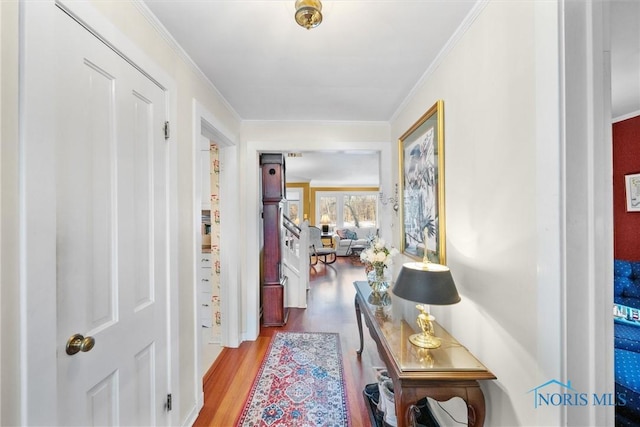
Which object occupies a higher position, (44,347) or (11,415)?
(44,347)

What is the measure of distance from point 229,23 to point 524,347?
78.6 inches

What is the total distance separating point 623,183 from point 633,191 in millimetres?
129

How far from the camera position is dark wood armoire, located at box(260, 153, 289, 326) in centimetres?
321

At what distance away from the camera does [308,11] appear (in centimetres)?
113

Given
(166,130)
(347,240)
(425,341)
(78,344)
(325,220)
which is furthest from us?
(325,220)

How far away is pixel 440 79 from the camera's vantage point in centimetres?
164

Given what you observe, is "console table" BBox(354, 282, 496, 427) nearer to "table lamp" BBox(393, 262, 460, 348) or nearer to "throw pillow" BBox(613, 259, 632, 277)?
"table lamp" BBox(393, 262, 460, 348)

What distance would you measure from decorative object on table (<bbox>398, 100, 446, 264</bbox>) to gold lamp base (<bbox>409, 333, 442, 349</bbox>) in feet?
1.47

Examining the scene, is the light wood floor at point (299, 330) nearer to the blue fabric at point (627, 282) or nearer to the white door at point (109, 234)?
the white door at point (109, 234)

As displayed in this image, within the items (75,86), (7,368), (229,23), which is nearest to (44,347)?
(7,368)

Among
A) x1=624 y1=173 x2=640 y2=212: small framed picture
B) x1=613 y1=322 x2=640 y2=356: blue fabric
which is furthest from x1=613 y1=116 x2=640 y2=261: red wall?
x1=613 y1=322 x2=640 y2=356: blue fabric

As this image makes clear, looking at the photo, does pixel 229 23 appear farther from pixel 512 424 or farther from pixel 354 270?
pixel 354 270

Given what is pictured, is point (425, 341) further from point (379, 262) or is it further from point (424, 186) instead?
point (424, 186)

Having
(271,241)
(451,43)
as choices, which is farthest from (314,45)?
(271,241)
